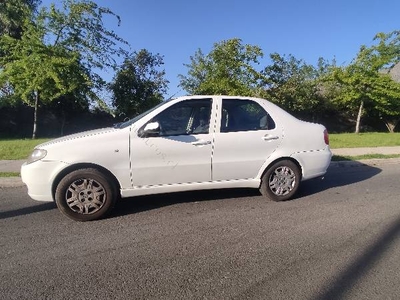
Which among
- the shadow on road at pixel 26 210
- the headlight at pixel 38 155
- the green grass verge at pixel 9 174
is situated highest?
the headlight at pixel 38 155

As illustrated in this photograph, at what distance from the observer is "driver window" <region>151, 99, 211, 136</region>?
5020 mm

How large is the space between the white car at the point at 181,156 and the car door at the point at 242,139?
15 millimetres

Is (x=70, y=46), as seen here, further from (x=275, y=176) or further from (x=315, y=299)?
(x=315, y=299)

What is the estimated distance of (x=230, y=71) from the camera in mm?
19000

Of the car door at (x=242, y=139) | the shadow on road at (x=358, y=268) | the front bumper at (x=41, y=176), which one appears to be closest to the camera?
the shadow on road at (x=358, y=268)

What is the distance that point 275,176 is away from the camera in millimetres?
5566

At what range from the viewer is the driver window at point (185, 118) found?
5.02 meters

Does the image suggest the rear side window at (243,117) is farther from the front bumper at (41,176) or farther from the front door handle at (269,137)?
the front bumper at (41,176)

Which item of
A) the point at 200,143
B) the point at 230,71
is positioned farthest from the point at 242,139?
the point at 230,71

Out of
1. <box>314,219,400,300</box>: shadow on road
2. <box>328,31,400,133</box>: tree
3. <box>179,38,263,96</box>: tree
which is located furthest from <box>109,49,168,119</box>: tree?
<box>314,219,400,300</box>: shadow on road

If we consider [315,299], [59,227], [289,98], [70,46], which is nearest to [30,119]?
[70,46]

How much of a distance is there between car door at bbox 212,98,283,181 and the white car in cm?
2

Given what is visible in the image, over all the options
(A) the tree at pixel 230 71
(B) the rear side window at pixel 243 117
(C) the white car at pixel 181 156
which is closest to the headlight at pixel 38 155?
(C) the white car at pixel 181 156

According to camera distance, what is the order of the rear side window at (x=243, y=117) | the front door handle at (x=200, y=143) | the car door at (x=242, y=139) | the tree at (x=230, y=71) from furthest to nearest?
the tree at (x=230, y=71) → the rear side window at (x=243, y=117) → the car door at (x=242, y=139) → the front door handle at (x=200, y=143)
